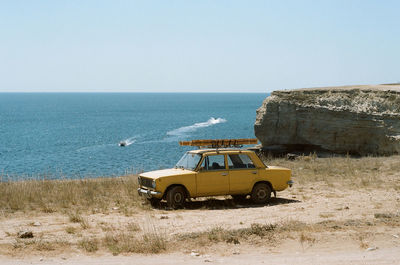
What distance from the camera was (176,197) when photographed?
46.5ft

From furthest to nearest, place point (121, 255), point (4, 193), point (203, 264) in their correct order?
1. point (4, 193)
2. point (121, 255)
3. point (203, 264)

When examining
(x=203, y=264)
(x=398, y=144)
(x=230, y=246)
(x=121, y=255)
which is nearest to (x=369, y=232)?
(x=230, y=246)

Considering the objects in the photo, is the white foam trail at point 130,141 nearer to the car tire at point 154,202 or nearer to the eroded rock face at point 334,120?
the eroded rock face at point 334,120

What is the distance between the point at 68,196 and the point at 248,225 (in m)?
6.76

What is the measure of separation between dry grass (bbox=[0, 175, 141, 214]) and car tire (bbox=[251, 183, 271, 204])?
361 cm

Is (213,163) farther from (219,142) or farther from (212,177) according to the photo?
(219,142)

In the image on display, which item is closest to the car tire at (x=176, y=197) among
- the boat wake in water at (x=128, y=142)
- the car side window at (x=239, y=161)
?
the car side window at (x=239, y=161)

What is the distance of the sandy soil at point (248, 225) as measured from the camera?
28.9 ft

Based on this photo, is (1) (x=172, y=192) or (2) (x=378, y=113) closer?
(1) (x=172, y=192)

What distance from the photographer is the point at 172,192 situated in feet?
46.2

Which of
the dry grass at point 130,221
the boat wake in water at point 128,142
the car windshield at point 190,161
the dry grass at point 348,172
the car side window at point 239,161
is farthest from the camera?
the boat wake in water at point 128,142

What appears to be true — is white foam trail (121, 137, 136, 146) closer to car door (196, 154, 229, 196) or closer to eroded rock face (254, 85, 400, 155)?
eroded rock face (254, 85, 400, 155)

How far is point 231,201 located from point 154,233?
5285 mm

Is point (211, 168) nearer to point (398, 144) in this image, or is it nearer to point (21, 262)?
point (21, 262)
